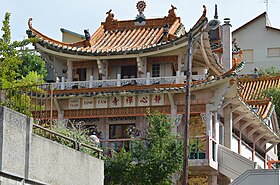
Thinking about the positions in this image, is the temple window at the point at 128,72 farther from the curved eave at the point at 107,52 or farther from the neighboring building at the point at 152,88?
the curved eave at the point at 107,52

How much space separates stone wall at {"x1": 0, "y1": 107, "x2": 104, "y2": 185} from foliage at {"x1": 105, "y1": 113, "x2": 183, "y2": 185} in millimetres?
9317

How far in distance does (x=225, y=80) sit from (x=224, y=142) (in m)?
4.62

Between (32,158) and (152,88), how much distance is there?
17483 mm

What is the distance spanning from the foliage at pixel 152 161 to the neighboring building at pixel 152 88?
105 inches

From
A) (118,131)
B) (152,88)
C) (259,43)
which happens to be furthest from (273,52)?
(152,88)

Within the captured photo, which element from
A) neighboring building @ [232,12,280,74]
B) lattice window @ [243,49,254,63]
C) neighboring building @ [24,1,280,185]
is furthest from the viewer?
lattice window @ [243,49,254,63]

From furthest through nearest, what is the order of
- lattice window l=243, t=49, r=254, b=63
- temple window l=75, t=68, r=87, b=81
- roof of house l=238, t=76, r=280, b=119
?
lattice window l=243, t=49, r=254, b=63 → roof of house l=238, t=76, r=280, b=119 → temple window l=75, t=68, r=87, b=81

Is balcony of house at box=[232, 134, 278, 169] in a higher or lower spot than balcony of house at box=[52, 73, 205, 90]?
lower

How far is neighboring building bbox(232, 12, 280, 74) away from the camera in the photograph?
217ft

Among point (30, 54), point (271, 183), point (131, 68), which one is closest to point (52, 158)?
point (271, 183)

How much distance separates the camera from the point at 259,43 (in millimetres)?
67438

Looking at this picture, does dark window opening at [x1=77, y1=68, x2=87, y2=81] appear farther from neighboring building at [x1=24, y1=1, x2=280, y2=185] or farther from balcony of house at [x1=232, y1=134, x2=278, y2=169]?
balcony of house at [x1=232, y1=134, x2=278, y2=169]

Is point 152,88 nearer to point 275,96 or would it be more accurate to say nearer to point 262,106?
point 262,106

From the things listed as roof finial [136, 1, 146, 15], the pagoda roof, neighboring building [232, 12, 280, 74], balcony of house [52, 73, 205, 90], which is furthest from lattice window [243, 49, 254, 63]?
balcony of house [52, 73, 205, 90]
